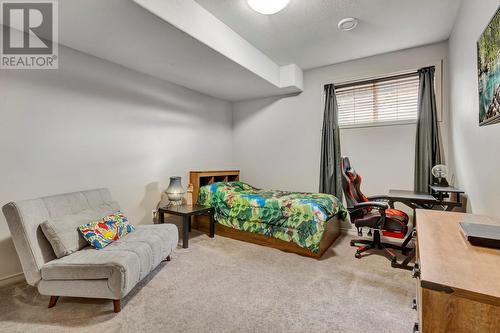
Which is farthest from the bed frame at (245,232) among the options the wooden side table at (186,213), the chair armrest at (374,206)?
the chair armrest at (374,206)

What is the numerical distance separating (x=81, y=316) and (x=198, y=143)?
112 inches

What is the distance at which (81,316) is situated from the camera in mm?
1720

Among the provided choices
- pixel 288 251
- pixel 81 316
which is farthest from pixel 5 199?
pixel 288 251

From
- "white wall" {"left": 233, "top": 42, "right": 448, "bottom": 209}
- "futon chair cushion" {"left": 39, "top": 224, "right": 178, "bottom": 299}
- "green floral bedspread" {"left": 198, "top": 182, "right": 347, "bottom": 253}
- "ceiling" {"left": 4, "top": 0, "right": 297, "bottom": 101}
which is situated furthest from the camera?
"white wall" {"left": 233, "top": 42, "right": 448, "bottom": 209}

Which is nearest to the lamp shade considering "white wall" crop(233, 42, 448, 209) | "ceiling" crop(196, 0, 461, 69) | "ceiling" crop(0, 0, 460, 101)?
"ceiling" crop(0, 0, 460, 101)

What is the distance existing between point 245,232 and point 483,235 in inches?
101

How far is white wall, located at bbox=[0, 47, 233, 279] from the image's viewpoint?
7.30 ft

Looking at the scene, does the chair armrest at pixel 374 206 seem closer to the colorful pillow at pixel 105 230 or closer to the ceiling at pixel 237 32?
the ceiling at pixel 237 32

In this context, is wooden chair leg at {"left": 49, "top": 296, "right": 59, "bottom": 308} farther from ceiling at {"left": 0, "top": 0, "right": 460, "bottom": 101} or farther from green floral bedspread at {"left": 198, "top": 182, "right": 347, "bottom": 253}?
ceiling at {"left": 0, "top": 0, "right": 460, "bottom": 101}

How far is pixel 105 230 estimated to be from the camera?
2.16 metres

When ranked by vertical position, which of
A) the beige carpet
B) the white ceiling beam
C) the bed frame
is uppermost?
the white ceiling beam

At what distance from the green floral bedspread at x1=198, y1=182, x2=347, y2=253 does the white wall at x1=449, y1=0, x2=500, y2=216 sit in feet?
4.35

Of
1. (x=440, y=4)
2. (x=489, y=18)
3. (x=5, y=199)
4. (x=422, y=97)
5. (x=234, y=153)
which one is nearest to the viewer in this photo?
(x=489, y=18)

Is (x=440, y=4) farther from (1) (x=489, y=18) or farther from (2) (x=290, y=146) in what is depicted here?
(2) (x=290, y=146)
